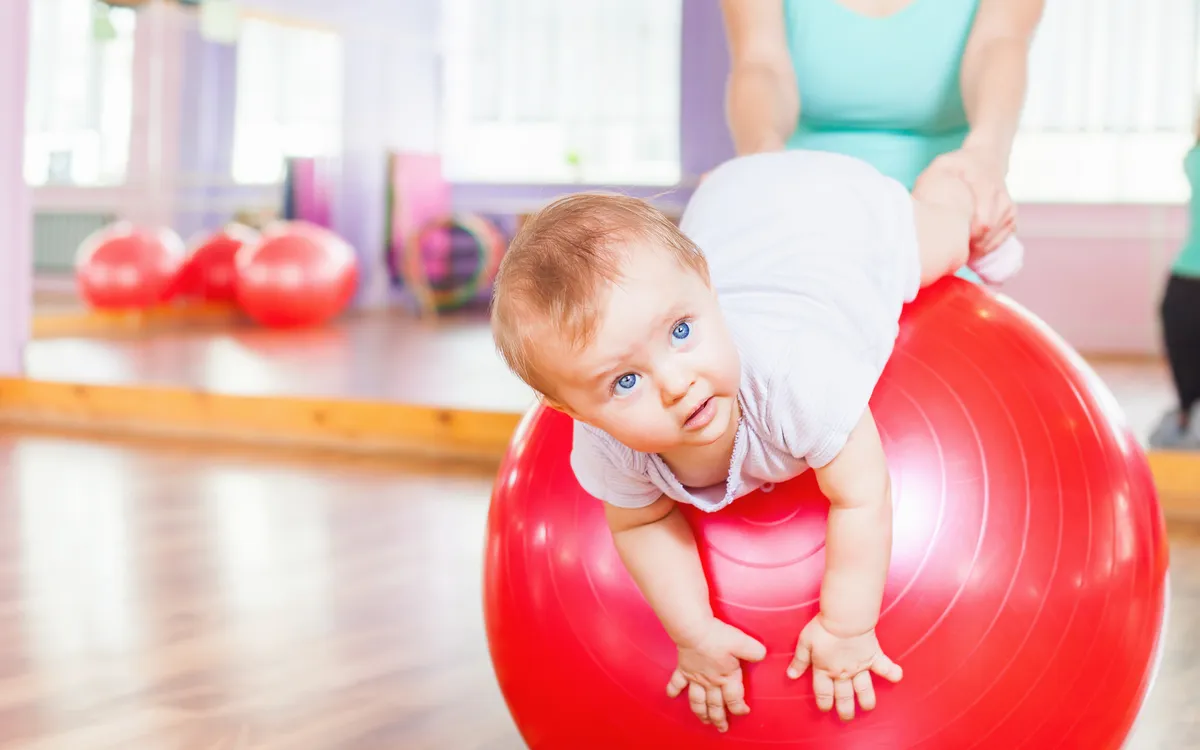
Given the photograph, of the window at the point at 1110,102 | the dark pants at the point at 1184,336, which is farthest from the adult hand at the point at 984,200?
the window at the point at 1110,102

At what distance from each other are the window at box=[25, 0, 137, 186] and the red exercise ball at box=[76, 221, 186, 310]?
126 cm

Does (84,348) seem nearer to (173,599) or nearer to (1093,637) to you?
(173,599)

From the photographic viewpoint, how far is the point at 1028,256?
6.36m

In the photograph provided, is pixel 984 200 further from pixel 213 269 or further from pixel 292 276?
pixel 213 269

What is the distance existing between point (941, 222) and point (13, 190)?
349cm

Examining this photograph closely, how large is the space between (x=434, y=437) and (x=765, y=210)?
A: 7.80 feet

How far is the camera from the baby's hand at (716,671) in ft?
3.65

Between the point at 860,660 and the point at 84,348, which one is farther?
the point at 84,348

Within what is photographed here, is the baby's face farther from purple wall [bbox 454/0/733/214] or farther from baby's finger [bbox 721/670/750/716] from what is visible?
purple wall [bbox 454/0/733/214]

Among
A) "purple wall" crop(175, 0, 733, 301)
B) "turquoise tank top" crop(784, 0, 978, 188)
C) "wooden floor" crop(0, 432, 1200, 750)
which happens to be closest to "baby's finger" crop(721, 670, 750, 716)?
"wooden floor" crop(0, 432, 1200, 750)

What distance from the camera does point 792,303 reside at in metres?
1.16

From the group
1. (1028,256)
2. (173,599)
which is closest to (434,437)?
(173,599)

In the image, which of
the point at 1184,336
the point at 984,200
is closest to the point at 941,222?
the point at 984,200

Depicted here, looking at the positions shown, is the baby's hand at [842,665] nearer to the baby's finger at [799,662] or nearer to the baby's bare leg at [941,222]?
the baby's finger at [799,662]
